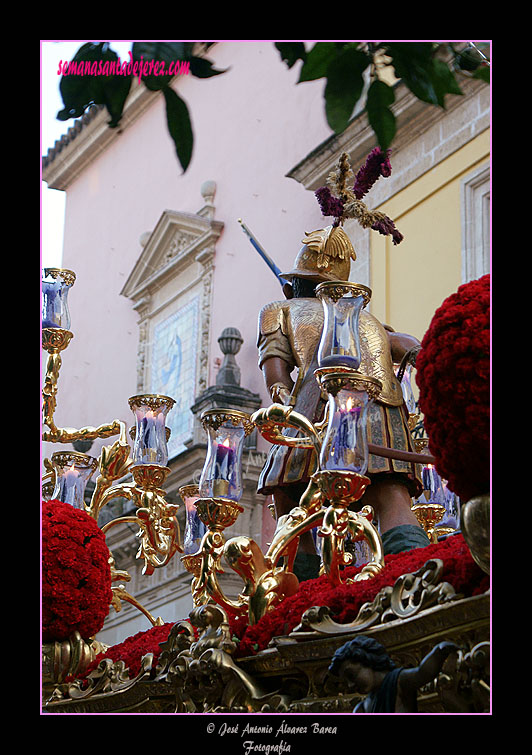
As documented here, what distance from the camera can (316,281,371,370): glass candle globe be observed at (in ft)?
15.8

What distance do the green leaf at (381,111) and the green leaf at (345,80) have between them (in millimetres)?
39

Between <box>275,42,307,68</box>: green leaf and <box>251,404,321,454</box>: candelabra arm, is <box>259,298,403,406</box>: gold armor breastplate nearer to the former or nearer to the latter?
<box>251,404,321,454</box>: candelabra arm

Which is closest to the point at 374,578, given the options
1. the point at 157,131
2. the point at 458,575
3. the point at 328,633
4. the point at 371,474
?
the point at 328,633

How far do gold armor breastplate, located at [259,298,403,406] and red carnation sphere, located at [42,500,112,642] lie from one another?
109cm

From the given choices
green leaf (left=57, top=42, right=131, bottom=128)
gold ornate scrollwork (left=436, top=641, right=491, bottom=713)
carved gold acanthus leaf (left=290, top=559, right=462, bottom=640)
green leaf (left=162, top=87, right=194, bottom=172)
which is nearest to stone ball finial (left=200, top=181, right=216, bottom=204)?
carved gold acanthus leaf (left=290, top=559, right=462, bottom=640)

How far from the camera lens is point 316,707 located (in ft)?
13.6

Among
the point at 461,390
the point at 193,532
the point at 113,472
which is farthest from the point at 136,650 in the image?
the point at 461,390

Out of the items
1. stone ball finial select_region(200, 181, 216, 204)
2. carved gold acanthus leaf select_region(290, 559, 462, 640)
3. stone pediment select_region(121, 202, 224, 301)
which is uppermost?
stone ball finial select_region(200, 181, 216, 204)

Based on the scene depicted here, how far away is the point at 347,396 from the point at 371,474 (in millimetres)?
710

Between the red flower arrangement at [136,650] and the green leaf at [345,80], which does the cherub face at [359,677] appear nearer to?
the red flower arrangement at [136,650]

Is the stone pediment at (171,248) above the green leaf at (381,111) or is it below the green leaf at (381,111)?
above

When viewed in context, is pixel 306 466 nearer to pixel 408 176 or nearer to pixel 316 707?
pixel 316 707

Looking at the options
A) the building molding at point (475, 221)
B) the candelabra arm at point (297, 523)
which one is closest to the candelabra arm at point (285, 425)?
the candelabra arm at point (297, 523)

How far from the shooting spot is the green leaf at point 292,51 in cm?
308
